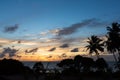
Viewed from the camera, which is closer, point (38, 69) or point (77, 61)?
point (38, 69)

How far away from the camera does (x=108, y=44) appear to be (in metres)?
65.5

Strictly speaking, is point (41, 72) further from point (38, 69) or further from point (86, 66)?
point (86, 66)

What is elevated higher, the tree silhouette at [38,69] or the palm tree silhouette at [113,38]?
the palm tree silhouette at [113,38]

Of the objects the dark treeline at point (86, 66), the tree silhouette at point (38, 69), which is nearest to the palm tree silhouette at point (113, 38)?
the dark treeline at point (86, 66)

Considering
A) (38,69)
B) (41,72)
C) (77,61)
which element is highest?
(77,61)

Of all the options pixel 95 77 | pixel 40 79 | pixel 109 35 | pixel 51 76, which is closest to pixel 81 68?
pixel 95 77

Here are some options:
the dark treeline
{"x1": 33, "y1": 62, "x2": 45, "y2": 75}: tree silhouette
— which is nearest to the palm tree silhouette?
the dark treeline

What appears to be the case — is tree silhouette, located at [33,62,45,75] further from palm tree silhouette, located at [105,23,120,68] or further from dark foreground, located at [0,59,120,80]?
palm tree silhouette, located at [105,23,120,68]

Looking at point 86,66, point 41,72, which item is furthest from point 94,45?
point 41,72

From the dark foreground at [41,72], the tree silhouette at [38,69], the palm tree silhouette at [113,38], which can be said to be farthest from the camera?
the palm tree silhouette at [113,38]

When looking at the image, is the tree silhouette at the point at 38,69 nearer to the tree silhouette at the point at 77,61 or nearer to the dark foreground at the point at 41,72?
the dark foreground at the point at 41,72

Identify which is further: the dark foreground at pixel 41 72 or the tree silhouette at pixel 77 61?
the tree silhouette at pixel 77 61

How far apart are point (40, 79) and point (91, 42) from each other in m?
28.8

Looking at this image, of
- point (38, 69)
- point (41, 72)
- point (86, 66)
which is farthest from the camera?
point (86, 66)
